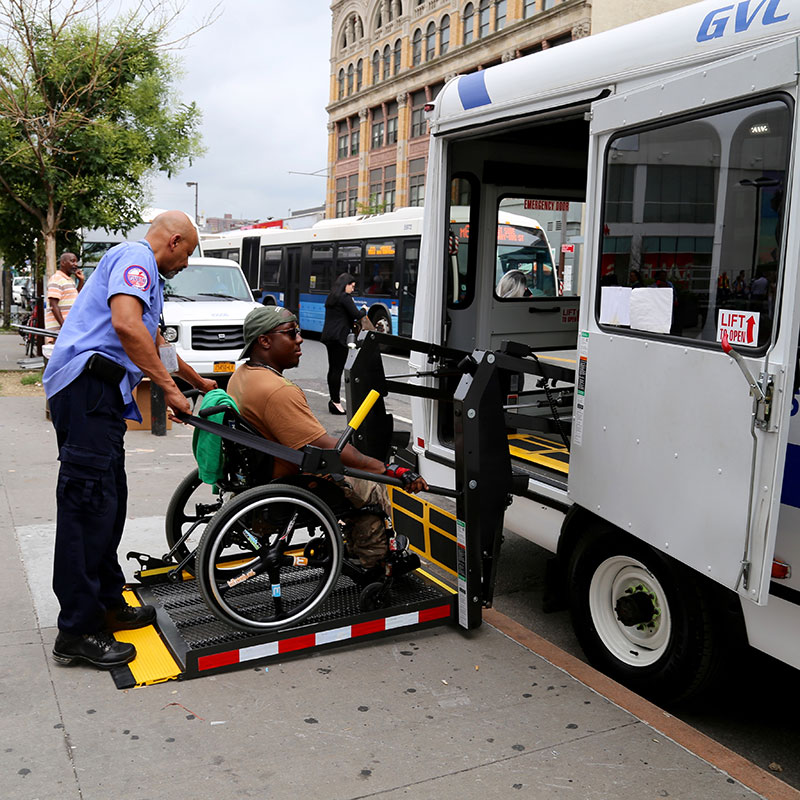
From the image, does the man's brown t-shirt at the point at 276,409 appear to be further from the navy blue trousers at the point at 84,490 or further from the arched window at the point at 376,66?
the arched window at the point at 376,66

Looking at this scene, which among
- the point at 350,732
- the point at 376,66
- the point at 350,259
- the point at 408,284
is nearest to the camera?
the point at 350,732

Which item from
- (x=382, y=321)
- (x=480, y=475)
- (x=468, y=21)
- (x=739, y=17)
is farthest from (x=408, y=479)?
(x=468, y=21)

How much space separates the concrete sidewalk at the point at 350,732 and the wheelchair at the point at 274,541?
10.8 inches

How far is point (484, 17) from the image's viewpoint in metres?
48.5

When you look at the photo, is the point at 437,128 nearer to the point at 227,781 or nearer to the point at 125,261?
the point at 125,261

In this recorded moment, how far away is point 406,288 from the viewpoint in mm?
19859

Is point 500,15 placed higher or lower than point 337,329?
higher

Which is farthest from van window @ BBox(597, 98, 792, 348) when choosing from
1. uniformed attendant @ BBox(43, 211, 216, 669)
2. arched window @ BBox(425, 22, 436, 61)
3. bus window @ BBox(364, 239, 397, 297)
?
arched window @ BBox(425, 22, 436, 61)

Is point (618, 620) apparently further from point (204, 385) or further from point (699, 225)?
point (204, 385)

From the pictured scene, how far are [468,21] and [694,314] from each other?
51.4 metres

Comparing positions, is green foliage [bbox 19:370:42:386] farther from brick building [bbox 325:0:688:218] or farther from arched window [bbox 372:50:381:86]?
arched window [bbox 372:50:381:86]

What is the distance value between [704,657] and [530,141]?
3814 millimetres

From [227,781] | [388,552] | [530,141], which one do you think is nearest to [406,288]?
[530,141]

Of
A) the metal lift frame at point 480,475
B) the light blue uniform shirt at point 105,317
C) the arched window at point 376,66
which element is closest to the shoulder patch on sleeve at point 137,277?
the light blue uniform shirt at point 105,317
